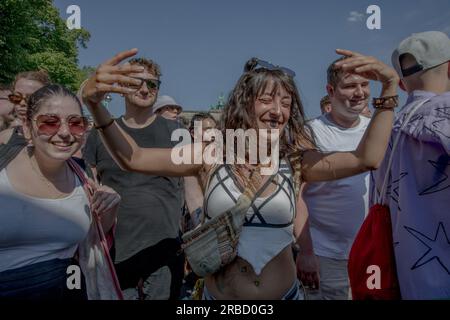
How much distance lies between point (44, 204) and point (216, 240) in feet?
2.85

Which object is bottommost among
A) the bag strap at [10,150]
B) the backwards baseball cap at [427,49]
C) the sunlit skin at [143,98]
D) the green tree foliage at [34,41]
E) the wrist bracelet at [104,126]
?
the bag strap at [10,150]

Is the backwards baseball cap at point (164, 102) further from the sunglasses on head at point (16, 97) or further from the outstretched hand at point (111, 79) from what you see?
the outstretched hand at point (111, 79)

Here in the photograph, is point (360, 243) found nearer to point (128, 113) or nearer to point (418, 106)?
point (418, 106)

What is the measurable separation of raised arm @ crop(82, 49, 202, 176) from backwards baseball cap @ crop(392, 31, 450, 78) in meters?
1.20

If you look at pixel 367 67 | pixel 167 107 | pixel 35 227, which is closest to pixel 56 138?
pixel 35 227

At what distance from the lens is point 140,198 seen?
301cm

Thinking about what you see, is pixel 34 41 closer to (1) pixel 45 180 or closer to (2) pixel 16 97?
(2) pixel 16 97

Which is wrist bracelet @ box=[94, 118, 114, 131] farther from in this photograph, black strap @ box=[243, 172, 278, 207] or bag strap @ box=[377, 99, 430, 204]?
bag strap @ box=[377, 99, 430, 204]

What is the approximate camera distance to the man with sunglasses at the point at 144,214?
9.78 feet

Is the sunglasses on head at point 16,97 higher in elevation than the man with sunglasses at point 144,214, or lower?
higher

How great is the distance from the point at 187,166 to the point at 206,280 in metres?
0.62

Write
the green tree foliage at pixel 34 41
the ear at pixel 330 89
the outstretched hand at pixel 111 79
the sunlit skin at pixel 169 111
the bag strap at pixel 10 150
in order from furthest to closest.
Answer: the green tree foliage at pixel 34 41
the sunlit skin at pixel 169 111
the ear at pixel 330 89
the bag strap at pixel 10 150
the outstretched hand at pixel 111 79

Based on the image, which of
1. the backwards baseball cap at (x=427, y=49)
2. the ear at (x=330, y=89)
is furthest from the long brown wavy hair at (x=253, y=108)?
the ear at (x=330, y=89)

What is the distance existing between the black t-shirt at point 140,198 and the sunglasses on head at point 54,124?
1.07 meters
